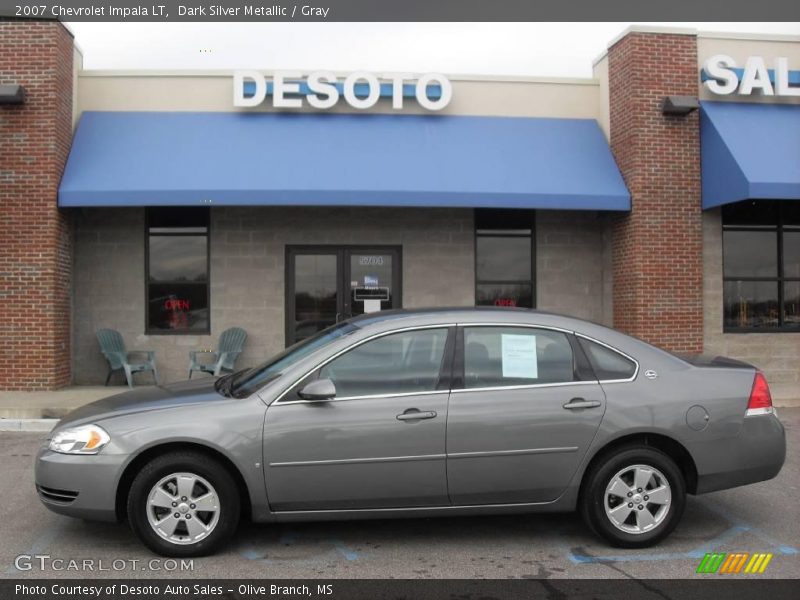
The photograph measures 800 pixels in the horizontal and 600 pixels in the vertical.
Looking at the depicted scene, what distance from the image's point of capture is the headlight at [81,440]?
181 inches

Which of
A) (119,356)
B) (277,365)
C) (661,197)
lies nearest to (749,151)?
(661,197)

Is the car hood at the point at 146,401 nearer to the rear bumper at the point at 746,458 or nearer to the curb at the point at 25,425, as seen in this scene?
the rear bumper at the point at 746,458

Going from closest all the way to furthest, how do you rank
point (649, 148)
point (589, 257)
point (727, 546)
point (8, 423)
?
1. point (727, 546)
2. point (8, 423)
3. point (649, 148)
4. point (589, 257)

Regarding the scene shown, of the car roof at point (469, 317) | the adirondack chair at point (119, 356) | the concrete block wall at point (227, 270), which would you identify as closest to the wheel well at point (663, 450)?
the car roof at point (469, 317)

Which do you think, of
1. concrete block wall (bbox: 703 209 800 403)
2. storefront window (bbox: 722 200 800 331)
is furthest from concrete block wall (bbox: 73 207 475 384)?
storefront window (bbox: 722 200 800 331)

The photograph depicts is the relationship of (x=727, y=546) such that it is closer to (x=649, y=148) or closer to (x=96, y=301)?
(x=649, y=148)

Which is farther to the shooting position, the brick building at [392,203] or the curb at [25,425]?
the brick building at [392,203]

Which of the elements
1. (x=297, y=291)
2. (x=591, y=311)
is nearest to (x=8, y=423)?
(x=297, y=291)

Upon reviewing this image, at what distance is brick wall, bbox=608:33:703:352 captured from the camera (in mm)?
11586

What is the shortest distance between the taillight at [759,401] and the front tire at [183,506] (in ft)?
11.3

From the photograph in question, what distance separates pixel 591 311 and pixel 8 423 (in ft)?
29.5

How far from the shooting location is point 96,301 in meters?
12.0

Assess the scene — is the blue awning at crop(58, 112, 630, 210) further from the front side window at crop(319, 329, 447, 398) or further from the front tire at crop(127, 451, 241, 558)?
the front tire at crop(127, 451, 241, 558)
